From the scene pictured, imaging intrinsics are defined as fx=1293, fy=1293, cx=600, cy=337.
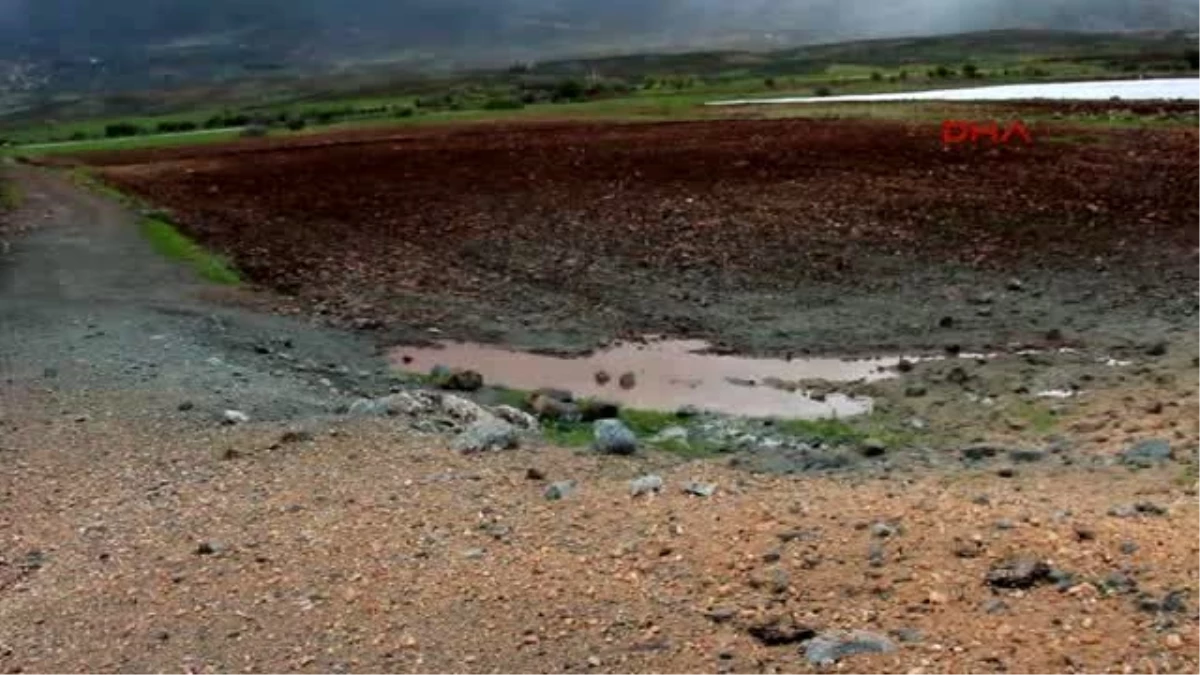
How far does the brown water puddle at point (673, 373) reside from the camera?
15.3m

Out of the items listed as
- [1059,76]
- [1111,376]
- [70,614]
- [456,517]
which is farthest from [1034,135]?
[1059,76]

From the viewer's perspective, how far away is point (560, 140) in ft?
130

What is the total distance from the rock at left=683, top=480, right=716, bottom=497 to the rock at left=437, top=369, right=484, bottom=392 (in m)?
5.77

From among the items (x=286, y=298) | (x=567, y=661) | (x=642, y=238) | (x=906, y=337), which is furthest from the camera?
(x=642, y=238)

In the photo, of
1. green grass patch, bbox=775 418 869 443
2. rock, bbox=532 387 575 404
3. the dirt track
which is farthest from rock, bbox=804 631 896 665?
the dirt track

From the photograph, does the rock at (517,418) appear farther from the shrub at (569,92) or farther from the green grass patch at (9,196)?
the shrub at (569,92)

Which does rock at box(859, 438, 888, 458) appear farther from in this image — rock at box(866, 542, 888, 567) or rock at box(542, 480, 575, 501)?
rock at box(866, 542, 888, 567)

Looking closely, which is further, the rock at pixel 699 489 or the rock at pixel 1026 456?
the rock at pixel 1026 456

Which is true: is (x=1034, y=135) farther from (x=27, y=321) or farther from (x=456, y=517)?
(x=456, y=517)

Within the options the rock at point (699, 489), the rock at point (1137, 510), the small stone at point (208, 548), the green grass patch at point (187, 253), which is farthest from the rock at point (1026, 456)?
the green grass patch at point (187, 253)

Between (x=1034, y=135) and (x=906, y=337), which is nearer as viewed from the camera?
(x=906, y=337)

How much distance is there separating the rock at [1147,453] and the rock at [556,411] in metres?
5.76

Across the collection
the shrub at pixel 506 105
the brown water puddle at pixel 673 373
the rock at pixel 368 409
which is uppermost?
the shrub at pixel 506 105

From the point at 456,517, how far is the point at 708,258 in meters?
12.8
